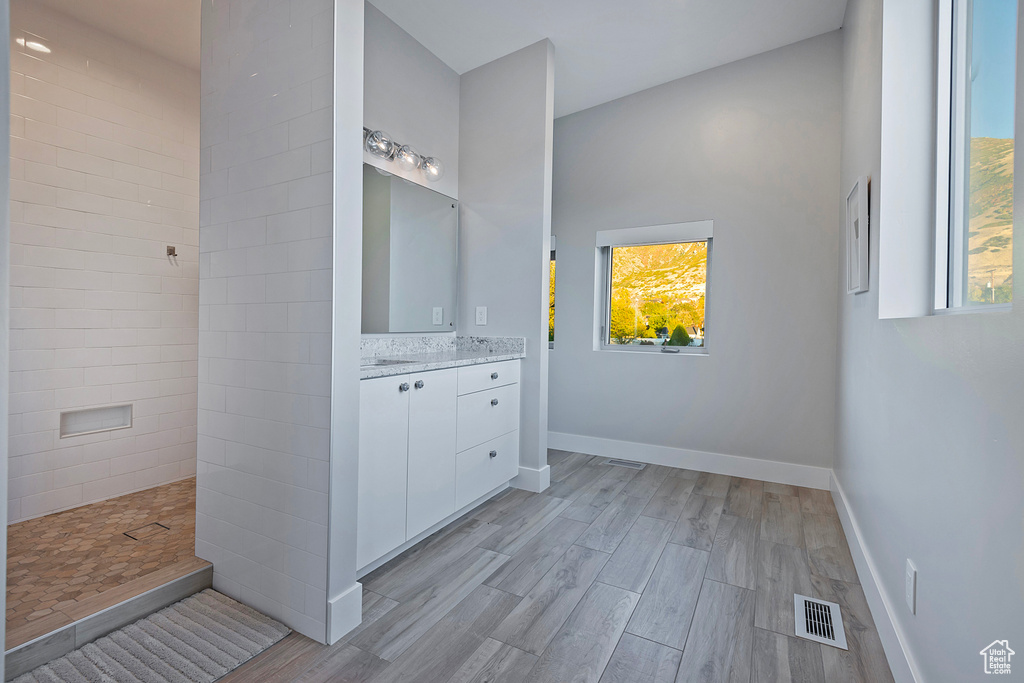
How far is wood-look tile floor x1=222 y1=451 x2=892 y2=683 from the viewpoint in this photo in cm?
143

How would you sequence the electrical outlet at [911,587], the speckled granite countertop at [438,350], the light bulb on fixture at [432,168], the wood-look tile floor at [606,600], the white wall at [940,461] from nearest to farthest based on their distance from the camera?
the white wall at [940,461] → the electrical outlet at [911,587] → the wood-look tile floor at [606,600] → the speckled granite countertop at [438,350] → the light bulb on fixture at [432,168]

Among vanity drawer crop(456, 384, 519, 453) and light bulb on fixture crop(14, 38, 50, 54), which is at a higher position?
light bulb on fixture crop(14, 38, 50, 54)

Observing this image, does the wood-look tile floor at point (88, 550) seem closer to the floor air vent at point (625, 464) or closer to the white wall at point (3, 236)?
the white wall at point (3, 236)

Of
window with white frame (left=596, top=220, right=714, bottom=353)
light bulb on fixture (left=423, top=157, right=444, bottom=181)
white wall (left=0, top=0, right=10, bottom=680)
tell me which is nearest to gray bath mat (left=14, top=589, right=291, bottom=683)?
white wall (left=0, top=0, right=10, bottom=680)

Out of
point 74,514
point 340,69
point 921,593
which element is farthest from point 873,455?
point 74,514

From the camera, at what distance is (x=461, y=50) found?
300 centimetres

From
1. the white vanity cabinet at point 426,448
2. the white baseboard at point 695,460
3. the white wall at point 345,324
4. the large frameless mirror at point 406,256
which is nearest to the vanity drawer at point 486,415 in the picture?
the white vanity cabinet at point 426,448

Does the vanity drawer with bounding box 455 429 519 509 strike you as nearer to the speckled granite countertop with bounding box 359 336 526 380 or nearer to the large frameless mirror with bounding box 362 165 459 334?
the speckled granite countertop with bounding box 359 336 526 380

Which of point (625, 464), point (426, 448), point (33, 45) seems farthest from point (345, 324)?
point (625, 464)

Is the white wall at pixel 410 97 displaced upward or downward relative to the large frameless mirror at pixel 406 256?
upward

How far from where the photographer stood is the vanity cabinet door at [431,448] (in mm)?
2068

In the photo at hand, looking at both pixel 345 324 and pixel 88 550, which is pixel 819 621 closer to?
pixel 345 324

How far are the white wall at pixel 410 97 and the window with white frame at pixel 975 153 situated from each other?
2442 millimetres

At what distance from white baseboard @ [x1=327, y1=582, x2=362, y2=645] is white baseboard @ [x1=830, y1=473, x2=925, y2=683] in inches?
64.4
